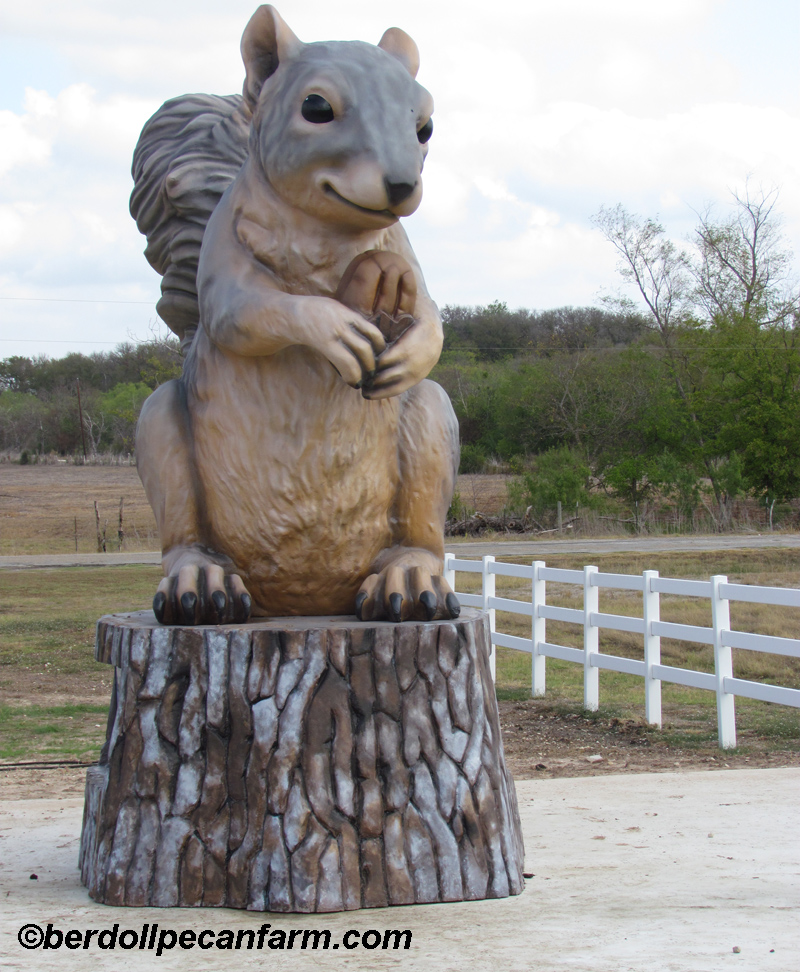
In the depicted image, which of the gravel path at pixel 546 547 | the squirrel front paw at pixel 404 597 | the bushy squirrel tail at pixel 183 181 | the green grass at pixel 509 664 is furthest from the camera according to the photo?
the gravel path at pixel 546 547

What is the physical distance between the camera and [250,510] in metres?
3.34

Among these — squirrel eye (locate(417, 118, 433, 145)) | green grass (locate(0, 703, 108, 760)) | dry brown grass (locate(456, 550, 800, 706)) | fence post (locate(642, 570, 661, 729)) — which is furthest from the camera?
dry brown grass (locate(456, 550, 800, 706))

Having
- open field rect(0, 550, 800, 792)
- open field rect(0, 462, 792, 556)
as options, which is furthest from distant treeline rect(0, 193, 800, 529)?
open field rect(0, 550, 800, 792)

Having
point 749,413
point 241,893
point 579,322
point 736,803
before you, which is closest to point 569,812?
point 736,803

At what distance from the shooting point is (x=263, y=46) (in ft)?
10.5

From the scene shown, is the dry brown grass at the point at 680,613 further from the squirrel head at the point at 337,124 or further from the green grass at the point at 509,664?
the squirrel head at the point at 337,124

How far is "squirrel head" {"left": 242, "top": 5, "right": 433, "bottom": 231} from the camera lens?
2.91m

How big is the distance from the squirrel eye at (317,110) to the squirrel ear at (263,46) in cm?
27

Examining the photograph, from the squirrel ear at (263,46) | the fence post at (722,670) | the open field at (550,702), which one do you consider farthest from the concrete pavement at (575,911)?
the fence post at (722,670)

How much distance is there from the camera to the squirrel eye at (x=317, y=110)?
2971 millimetres

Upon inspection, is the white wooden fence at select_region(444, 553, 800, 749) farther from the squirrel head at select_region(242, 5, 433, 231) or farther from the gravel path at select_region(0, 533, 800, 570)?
the gravel path at select_region(0, 533, 800, 570)

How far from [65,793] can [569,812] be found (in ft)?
8.76

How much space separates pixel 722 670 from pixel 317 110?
5.25 metres

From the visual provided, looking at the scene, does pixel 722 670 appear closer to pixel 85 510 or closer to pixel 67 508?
pixel 85 510
